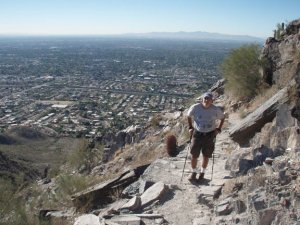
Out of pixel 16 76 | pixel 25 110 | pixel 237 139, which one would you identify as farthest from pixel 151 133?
pixel 16 76

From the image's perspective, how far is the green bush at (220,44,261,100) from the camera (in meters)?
15.7

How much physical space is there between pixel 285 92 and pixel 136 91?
10174 centimetres

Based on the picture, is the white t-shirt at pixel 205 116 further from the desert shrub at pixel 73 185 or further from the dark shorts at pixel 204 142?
the desert shrub at pixel 73 185

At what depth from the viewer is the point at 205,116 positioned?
8531mm

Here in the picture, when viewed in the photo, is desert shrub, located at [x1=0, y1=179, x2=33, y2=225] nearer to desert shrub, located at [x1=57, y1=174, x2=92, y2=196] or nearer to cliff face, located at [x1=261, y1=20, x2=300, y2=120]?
desert shrub, located at [x1=57, y1=174, x2=92, y2=196]

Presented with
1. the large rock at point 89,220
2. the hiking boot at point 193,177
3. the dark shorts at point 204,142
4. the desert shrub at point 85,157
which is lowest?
the desert shrub at point 85,157

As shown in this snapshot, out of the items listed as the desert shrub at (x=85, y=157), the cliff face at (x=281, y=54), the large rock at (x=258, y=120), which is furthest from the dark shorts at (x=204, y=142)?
the desert shrub at (x=85, y=157)

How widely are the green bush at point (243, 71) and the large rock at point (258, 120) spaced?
5277 mm

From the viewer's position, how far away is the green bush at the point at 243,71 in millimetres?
15703

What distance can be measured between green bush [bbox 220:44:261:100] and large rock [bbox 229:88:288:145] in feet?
17.3

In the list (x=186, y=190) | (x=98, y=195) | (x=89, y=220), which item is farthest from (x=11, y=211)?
(x=186, y=190)

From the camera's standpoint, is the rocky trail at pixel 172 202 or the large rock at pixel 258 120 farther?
the large rock at pixel 258 120

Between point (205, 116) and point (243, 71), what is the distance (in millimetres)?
8053

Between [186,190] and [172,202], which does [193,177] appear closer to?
[186,190]
